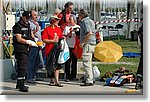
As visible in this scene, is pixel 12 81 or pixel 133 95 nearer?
pixel 133 95

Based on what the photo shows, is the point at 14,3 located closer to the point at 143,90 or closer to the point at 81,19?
the point at 81,19

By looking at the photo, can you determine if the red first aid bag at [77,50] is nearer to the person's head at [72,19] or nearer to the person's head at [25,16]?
the person's head at [72,19]

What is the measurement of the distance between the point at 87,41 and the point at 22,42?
117 centimetres

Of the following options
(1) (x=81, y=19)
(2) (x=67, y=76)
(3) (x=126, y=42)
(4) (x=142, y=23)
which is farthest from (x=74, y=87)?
(3) (x=126, y=42)

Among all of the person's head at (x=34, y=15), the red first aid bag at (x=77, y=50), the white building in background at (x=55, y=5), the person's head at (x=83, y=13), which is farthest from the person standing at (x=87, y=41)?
the person's head at (x=34, y=15)

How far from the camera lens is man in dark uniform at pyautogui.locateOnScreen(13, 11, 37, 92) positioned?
6.64 metres

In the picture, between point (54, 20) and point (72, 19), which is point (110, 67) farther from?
point (54, 20)

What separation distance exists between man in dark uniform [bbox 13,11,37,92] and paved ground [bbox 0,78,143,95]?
0.88 feet

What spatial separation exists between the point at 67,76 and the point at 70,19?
1.09m

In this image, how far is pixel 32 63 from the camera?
25.2 ft

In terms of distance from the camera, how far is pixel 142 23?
21.1ft

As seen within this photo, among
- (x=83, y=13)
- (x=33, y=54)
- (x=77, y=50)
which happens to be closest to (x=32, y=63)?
(x=33, y=54)

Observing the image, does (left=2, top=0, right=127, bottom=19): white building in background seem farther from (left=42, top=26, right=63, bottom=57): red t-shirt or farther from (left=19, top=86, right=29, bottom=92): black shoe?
(left=19, top=86, right=29, bottom=92): black shoe

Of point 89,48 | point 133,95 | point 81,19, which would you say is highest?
point 81,19
